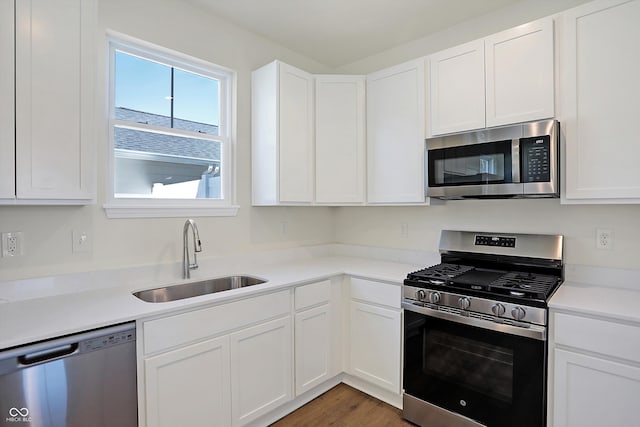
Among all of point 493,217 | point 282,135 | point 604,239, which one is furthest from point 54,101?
point 604,239

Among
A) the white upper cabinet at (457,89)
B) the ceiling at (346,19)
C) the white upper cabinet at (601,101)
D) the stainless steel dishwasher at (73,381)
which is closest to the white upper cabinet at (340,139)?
the ceiling at (346,19)

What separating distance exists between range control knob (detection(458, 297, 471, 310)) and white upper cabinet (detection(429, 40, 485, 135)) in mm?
1108

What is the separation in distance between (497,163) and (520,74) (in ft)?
1.77

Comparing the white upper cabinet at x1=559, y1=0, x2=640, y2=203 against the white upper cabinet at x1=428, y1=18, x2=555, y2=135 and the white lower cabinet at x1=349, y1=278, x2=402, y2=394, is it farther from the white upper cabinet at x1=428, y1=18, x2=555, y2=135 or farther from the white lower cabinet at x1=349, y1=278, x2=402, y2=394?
the white lower cabinet at x1=349, y1=278, x2=402, y2=394

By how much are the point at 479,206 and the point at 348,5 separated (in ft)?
5.69

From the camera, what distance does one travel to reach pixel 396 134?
265 centimetres

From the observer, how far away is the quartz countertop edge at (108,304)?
1344mm

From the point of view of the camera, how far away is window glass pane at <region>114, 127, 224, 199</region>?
7.16ft

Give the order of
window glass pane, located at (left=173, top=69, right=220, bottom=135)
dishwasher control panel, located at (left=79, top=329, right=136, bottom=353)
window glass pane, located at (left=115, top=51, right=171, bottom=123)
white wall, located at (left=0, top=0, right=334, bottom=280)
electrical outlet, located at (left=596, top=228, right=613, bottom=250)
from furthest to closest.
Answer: window glass pane, located at (left=173, top=69, right=220, bottom=135)
window glass pane, located at (left=115, top=51, right=171, bottom=123)
electrical outlet, located at (left=596, top=228, right=613, bottom=250)
white wall, located at (left=0, top=0, right=334, bottom=280)
dishwasher control panel, located at (left=79, top=329, right=136, bottom=353)

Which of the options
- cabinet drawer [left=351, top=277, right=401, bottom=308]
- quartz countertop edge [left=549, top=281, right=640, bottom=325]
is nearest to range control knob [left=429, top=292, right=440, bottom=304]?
cabinet drawer [left=351, top=277, right=401, bottom=308]

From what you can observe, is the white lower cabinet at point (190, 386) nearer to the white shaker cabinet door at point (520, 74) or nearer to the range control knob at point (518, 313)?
the range control knob at point (518, 313)

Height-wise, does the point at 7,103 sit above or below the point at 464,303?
above

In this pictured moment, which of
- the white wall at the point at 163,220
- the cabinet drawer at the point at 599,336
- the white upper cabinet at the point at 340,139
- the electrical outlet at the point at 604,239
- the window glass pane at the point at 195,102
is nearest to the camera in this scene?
the cabinet drawer at the point at 599,336

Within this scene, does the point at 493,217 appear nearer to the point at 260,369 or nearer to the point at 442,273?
the point at 442,273
